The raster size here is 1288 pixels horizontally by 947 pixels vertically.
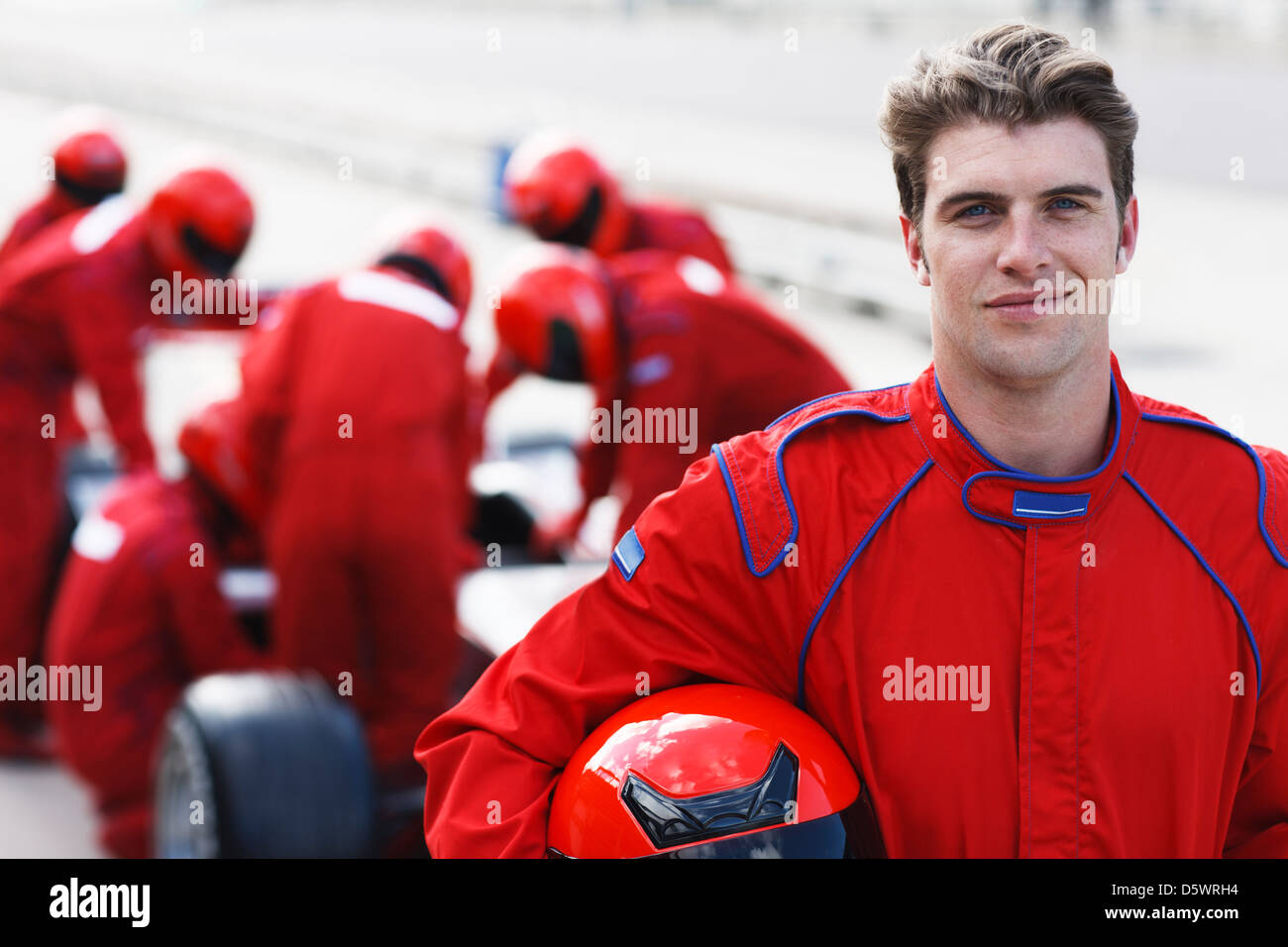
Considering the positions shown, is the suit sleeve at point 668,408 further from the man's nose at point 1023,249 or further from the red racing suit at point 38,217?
the red racing suit at point 38,217

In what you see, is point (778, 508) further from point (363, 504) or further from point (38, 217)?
point (38, 217)

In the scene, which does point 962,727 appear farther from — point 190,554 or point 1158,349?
point 1158,349

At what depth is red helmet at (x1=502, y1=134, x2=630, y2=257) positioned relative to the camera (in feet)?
21.1

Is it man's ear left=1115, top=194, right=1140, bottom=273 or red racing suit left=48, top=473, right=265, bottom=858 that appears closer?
man's ear left=1115, top=194, right=1140, bottom=273

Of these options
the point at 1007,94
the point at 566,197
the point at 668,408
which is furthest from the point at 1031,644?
the point at 566,197

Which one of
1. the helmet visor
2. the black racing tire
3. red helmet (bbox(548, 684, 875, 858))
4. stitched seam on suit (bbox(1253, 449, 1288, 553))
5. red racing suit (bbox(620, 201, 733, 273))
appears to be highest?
red racing suit (bbox(620, 201, 733, 273))

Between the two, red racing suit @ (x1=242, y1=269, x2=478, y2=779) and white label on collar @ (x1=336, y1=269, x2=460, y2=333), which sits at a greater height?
white label on collar @ (x1=336, y1=269, x2=460, y2=333)

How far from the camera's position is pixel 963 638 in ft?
5.49

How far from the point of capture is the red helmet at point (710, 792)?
1681mm

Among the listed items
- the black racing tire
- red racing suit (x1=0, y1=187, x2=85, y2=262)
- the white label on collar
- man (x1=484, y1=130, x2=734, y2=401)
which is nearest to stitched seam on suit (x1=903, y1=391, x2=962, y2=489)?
the black racing tire

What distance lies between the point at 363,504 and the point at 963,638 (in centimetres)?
320

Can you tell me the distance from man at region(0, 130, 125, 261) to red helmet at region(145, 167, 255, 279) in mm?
2206

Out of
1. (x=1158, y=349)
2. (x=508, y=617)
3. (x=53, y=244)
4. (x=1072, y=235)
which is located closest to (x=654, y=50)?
(x=1158, y=349)

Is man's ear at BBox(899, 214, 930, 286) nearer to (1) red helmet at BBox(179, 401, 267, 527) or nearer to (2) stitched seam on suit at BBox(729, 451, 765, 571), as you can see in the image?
(2) stitched seam on suit at BBox(729, 451, 765, 571)
